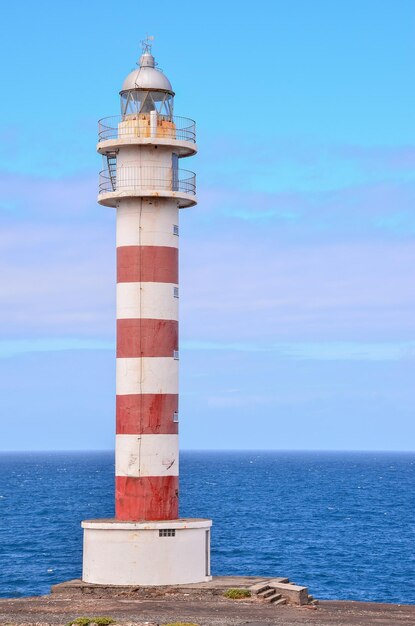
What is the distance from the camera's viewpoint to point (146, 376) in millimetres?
38688

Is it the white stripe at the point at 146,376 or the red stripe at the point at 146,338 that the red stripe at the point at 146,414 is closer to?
the white stripe at the point at 146,376

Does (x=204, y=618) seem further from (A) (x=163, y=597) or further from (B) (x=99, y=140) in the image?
(B) (x=99, y=140)

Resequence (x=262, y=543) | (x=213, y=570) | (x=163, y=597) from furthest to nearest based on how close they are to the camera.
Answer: (x=262, y=543) → (x=213, y=570) → (x=163, y=597)

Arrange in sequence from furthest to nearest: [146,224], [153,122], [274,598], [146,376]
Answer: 1. [153,122]
2. [146,224]
3. [146,376]
4. [274,598]

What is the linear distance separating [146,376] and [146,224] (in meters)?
5.20

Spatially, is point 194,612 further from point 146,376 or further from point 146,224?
point 146,224

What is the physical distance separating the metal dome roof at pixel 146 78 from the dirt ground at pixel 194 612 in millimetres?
17438

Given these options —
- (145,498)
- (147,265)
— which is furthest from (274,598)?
(147,265)

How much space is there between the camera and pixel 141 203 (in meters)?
39.3

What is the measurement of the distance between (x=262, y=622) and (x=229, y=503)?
298ft

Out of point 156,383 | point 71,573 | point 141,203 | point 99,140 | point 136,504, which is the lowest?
point 71,573

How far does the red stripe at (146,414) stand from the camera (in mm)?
38531

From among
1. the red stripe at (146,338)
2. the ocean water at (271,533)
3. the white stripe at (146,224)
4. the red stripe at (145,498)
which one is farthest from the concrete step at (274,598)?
the ocean water at (271,533)

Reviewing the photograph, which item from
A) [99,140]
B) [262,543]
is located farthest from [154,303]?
[262,543]
